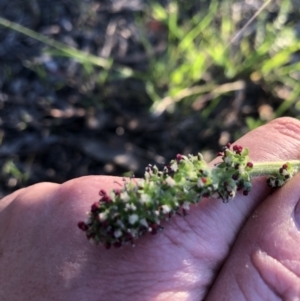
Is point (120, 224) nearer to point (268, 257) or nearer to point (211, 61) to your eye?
point (268, 257)

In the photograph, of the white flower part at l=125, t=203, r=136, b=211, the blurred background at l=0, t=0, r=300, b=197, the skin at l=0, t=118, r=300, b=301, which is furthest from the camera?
the blurred background at l=0, t=0, r=300, b=197

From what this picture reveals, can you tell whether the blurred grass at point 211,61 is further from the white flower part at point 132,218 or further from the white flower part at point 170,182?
the white flower part at point 132,218

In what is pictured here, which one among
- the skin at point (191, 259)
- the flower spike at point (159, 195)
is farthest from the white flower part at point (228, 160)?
the skin at point (191, 259)

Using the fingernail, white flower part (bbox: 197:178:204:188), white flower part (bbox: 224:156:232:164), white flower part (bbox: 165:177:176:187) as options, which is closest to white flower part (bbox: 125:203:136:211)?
white flower part (bbox: 165:177:176:187)

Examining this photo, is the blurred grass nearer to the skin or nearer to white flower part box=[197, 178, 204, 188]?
the skin

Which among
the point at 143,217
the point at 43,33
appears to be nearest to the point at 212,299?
the point at 143,217

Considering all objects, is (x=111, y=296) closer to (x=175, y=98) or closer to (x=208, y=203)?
(x=208, y=203)

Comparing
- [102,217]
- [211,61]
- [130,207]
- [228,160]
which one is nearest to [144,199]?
Result: [130,207]
